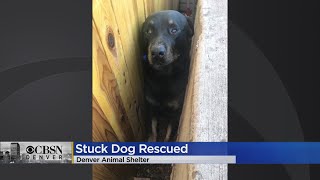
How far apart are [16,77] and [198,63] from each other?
36.5 inches

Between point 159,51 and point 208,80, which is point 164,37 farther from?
point 208,80

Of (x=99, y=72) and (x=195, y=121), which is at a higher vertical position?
(x=99, y=72)

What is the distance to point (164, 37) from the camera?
9.61 feet

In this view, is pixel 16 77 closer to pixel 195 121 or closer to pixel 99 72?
pixel 99 72

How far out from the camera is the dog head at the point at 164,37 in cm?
291

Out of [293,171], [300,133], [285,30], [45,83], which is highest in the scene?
[285,30]

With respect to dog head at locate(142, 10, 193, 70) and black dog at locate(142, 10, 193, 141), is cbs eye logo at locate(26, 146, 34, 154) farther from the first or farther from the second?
dog head at locate(142, 10, 193, 70)

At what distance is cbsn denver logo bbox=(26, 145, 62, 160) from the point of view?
2963 millimetres

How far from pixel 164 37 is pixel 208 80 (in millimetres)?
311

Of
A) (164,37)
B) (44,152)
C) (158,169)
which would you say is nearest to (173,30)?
(164,37)

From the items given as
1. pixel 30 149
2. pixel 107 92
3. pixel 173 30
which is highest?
pixel 173 30

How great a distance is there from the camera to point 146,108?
3.02 m

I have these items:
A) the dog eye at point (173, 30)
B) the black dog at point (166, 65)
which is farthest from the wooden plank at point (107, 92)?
the dog eye at point (173, 30)

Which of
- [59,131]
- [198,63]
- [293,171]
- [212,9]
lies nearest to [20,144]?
[59,131]
